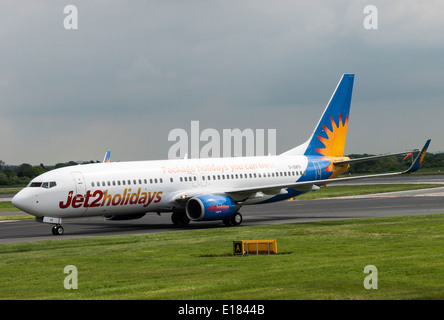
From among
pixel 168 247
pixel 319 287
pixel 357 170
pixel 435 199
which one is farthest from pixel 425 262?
pixel 357 170

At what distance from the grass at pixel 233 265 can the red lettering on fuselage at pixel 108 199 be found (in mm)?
4456

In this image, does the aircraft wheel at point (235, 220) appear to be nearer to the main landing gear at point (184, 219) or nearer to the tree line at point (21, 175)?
the main landing gear at point (184, 219)

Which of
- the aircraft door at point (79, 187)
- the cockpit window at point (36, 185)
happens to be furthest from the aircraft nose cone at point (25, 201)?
the aircraft door at point (79, 187)

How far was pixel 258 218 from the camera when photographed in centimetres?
5194

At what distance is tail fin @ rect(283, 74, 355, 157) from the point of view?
181ft

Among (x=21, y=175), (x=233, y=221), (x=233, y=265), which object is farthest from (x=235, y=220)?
(x=21, y=175)

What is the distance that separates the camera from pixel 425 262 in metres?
24.5

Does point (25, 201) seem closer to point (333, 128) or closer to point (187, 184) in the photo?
point (187, 184)

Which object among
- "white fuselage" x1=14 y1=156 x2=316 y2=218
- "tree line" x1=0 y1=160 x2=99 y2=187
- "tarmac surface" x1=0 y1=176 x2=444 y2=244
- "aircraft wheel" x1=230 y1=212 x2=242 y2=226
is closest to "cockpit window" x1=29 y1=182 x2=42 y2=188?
"white fuselage" x1=14 y1=156 x2=316 y2=218

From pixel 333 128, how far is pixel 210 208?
639 inches

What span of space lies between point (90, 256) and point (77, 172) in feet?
43.0

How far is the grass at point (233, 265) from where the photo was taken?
20344mm

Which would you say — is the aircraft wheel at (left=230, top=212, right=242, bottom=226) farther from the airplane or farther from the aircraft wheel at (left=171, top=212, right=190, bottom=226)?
the aircraft wheel at (left=171, top=212, right=190, bottom=226)
